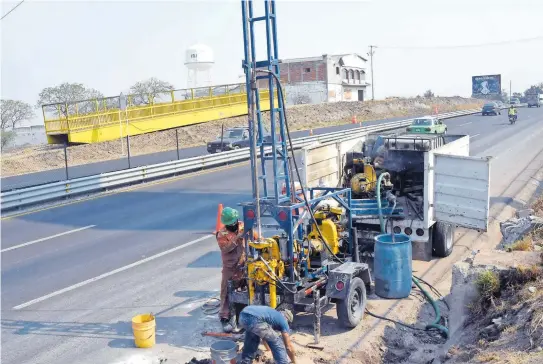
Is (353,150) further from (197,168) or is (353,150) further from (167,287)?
(197,168)

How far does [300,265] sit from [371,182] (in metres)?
4.26

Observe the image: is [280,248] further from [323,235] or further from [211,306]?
[211,306]

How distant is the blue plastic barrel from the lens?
8664 mm

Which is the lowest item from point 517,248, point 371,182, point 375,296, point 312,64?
point 375,296

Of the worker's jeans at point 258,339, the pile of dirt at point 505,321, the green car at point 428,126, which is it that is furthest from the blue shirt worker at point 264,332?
the green car at point 428,126

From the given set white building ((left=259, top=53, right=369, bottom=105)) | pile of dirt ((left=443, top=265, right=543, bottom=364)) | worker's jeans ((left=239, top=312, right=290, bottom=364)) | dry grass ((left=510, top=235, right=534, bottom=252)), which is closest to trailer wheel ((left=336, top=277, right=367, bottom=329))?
pile of dirt ((left=443, top=265, right=543, bottom=364))

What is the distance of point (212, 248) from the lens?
475 inches

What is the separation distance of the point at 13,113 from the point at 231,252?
56.9 metres

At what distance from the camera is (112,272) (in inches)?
416

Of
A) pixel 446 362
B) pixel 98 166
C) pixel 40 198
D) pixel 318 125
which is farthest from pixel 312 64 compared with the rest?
pixel 446 362

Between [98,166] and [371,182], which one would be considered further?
[98,166]

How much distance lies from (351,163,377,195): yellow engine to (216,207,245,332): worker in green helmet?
4375mm

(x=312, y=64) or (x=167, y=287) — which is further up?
(x=312, y=64)

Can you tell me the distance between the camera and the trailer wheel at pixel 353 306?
24.7 feet
